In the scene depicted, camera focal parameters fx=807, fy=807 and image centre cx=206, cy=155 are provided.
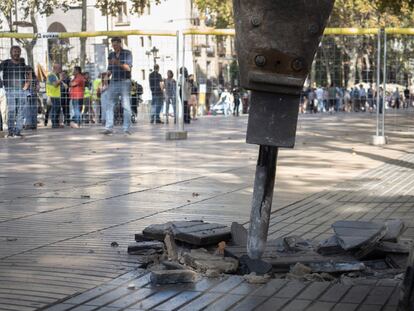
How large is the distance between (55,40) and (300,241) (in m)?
17.2

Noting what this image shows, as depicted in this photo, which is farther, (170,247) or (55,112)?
(55,112)

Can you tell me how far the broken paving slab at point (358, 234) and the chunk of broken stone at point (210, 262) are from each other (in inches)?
30.8

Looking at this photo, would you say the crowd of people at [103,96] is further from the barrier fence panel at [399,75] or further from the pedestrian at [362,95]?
the barrier fence panel at [399,75]

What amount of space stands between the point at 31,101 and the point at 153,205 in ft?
47.7

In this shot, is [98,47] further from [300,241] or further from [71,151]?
[300,241]

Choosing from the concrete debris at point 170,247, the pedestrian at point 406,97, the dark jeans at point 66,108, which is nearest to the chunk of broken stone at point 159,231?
the concrete debris at point 170,247

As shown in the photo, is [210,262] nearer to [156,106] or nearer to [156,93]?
[156,93]

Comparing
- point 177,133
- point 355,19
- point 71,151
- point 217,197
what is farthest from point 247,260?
point 355,19

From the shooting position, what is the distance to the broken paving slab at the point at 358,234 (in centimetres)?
535

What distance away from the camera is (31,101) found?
21.8 m

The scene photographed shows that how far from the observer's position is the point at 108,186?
31.6 feet

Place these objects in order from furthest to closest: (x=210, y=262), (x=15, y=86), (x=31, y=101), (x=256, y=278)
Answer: (x=31, y=101)
(x=15, y=86)
(x=210, y=262)
(x=256, y=278)

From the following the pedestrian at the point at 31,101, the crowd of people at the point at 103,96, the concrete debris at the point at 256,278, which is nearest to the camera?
the concrete debris at the point at 256,278

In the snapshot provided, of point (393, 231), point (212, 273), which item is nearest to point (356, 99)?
point (393, 231)
